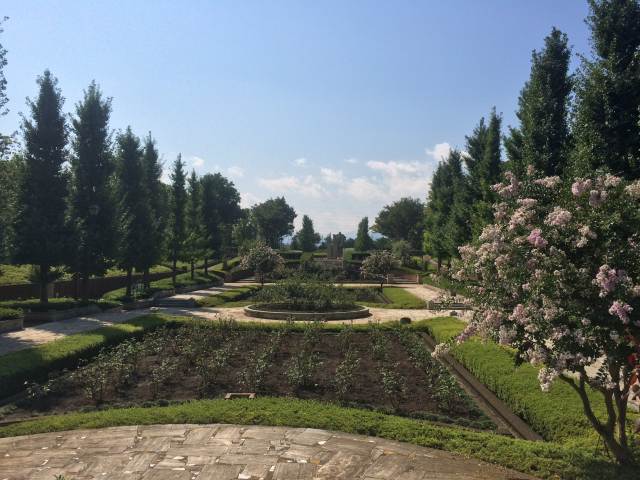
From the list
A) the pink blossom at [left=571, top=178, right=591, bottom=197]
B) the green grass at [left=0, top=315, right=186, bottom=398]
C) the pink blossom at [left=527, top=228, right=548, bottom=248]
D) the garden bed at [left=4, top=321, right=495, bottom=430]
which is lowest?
the garden bed at [left=4, top=321, right=495, bottom=430]

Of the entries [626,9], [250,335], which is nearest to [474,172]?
[626,9]

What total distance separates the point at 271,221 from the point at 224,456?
84.9 m

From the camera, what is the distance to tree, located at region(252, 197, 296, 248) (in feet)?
297

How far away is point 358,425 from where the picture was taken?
7762mm

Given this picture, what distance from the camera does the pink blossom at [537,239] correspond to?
5.67 meters

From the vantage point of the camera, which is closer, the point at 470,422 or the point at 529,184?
the point at 529,184

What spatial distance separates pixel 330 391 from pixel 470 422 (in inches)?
120

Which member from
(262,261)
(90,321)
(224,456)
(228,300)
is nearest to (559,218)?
(224,456)

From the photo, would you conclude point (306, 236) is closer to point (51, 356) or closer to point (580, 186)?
point (51, 356)

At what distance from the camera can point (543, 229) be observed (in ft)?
19.7

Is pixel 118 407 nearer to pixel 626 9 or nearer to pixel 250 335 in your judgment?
pixel 250 335

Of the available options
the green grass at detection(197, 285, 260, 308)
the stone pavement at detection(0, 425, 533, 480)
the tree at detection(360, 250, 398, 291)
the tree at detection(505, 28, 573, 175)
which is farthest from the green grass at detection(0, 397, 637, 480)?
the tree at detection(360, 250, 398, 291)

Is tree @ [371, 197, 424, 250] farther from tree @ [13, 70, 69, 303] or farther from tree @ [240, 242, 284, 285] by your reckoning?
tree @ [13, 70, 69, 303]

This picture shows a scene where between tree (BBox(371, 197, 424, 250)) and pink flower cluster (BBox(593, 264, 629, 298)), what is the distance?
268 feet
